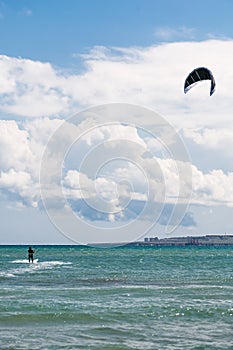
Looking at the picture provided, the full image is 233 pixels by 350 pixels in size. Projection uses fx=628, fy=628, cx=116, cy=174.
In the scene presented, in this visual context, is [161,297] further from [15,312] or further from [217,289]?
[15,312]

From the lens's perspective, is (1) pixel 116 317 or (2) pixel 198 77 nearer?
(1) pixel 116 317

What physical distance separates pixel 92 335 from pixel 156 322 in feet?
9.76

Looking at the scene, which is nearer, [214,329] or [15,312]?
[214,329]

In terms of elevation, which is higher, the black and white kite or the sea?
the black and white kite

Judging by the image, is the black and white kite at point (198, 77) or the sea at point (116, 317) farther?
the black and white kite at point (198, 77)

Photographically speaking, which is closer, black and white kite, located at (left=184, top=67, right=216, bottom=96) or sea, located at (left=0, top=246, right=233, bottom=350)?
sea, located at (left=0, top=246, right=233, bottom=350)

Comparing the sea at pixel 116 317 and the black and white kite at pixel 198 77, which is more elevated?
the black and white kite at pixel 198 77

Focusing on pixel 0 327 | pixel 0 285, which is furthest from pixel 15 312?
pixel 0 285

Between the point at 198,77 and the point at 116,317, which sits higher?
the point at 198,77

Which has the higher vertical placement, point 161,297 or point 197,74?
point 197,74

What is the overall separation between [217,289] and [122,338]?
47.3 ft

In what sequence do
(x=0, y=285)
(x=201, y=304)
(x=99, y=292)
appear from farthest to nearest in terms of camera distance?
(x=0, y=285)
(x=99, y=292)
(x=201, y=304)

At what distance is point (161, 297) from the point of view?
27594 millimetres

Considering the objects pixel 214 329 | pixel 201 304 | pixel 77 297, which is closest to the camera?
pixel 214 329
